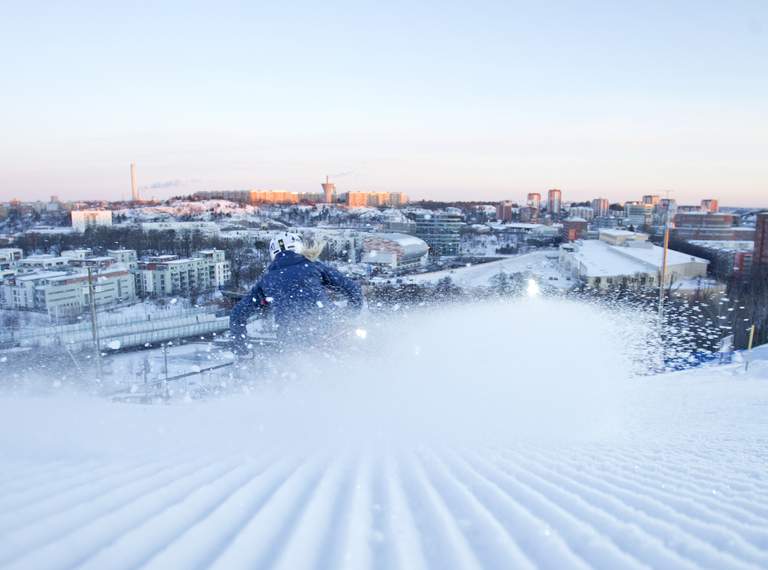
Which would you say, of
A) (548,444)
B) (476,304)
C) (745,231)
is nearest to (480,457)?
(548,444)

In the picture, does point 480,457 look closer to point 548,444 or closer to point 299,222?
point 548,444

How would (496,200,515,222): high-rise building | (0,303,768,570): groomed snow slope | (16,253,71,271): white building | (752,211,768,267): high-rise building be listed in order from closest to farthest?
(0,303,768,570): groomed snow slope
(16,253,71,271): white building
(752,211,768,267): high-rise building
(496,200,515,222): high-rise building

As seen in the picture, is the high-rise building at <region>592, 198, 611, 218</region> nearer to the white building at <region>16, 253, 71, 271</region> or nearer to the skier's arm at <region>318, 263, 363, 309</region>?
the white building at <region>16, 253, 71, 271</region>

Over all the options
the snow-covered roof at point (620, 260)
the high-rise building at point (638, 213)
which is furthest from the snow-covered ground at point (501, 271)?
the high-rise building at point (638, 213)

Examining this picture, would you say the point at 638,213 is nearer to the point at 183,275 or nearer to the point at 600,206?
the point at 600,206

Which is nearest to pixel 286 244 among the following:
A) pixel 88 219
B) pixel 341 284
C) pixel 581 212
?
pixel 341 284

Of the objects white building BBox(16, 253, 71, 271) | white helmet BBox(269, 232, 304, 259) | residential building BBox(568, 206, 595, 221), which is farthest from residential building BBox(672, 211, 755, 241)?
white helmet BBox(269, 232, 304, 259)
